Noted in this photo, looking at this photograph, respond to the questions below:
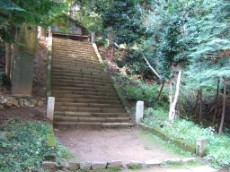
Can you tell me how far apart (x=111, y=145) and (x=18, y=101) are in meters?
4.08

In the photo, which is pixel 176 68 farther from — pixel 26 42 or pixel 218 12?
pixel 26 42

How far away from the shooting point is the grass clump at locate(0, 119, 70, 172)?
504 centimetres

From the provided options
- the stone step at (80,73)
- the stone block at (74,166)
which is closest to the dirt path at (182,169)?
the stone block at (74,166)

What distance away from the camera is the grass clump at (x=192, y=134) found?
21.2 feet

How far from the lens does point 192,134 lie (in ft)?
26.9

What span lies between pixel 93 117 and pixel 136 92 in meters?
3.47

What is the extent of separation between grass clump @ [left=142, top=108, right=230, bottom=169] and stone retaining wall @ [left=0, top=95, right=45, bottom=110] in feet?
14.1

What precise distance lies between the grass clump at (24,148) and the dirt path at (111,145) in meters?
0.83

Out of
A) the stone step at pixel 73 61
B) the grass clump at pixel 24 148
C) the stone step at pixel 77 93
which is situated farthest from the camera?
the stone step at pixel 73 61

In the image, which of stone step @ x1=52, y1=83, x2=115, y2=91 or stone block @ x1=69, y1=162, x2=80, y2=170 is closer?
stone block @ x1=69, y1=162, x2=80, y2=170

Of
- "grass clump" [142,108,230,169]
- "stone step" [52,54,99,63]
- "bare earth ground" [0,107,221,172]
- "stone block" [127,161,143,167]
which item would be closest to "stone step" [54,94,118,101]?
"bare earth ground" [0,107,221,172]

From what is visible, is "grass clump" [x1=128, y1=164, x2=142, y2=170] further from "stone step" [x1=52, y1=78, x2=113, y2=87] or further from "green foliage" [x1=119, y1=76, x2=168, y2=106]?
"stone step" [x1=52, y1=78, x2=113, y2=87]

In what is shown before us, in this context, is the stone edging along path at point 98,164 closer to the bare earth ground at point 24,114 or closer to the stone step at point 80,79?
the bare earth ground at point 24,114

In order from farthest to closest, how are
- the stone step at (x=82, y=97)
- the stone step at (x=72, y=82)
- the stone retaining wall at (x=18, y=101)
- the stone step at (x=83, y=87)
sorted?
1. the stone step at (x=72, y=82)
2. the stone step at (x=83, y=87)
3. the stone step at (x=82, y=97)
4. the stone retaining wall at (x=18, y=101)
